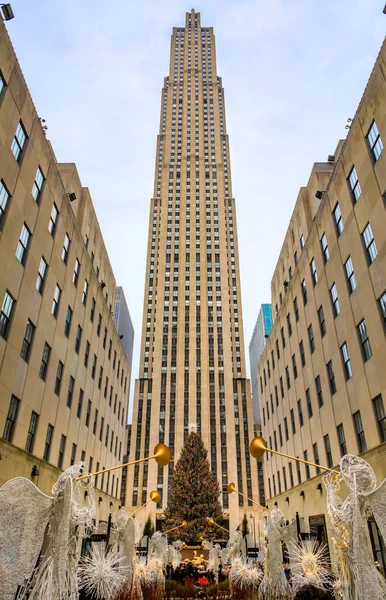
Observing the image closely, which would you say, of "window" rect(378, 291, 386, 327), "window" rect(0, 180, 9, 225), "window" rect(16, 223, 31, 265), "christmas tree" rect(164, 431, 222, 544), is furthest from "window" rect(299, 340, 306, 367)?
"christmas tree" rect(164, 431, 222, 544)

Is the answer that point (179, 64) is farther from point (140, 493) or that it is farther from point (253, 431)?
point (140, 493)

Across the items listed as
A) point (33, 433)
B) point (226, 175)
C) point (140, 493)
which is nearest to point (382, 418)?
point (33, 433)

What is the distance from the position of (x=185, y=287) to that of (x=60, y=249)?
Answer: 75188 mm

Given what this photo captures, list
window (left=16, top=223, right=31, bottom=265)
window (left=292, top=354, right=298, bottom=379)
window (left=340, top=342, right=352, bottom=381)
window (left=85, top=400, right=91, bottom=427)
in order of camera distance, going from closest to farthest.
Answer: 1. window (left=16, top=223, right=31, bottom=265)
2. window (left=340, top=342, right=352, bottom=381)
3. window (left=85, top=400, right=91, bottom=427)
4. window (left=292, top=354, right=298, bottom=379)

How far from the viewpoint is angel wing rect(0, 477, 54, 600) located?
7.30 meters

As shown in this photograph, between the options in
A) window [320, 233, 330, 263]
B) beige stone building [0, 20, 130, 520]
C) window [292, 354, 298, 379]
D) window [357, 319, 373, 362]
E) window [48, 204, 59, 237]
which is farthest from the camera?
window [292, 354, 298, 379]

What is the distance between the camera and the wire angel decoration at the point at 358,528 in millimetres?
7262

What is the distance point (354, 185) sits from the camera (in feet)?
77.5

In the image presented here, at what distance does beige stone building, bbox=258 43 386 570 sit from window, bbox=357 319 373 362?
0.05 metres

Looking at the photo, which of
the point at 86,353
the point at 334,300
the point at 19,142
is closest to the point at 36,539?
the point at 19,142

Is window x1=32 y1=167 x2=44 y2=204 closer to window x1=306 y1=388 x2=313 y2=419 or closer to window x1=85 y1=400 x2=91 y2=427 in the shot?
window x1=85 y1=400 x2=91 y2=427

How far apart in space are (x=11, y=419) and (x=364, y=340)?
731 inches

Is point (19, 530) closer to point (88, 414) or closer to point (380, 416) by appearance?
point (380, 416)

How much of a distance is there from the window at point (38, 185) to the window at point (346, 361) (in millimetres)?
19809
